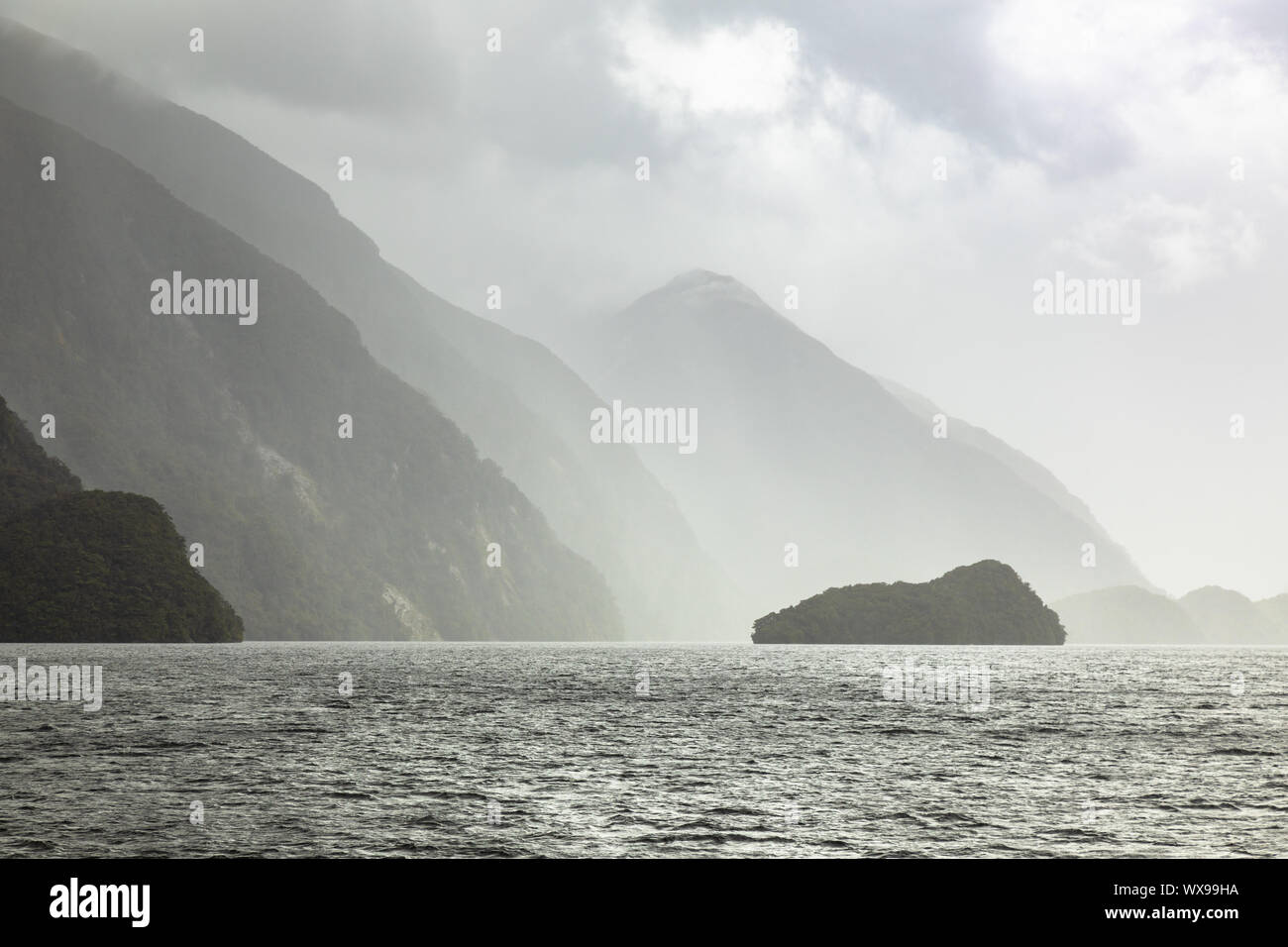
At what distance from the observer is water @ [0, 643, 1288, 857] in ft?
151

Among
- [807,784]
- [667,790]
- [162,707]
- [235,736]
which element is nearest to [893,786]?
[807,784]

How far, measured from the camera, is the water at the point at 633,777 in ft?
151

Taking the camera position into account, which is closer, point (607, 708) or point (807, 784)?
point (807, 784)

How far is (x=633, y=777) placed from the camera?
6462 centimetres

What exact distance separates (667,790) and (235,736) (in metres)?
38.2
